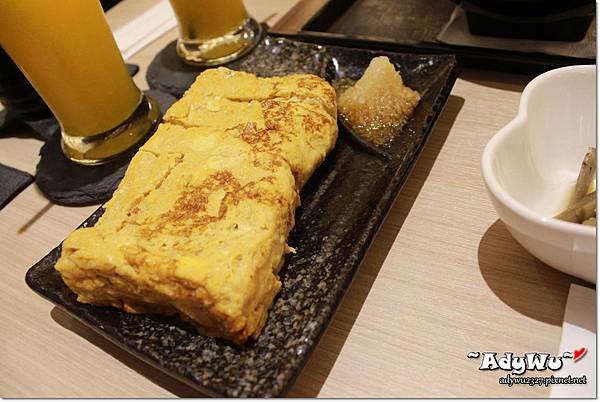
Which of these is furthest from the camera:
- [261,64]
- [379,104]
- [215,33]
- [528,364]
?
[215,33]

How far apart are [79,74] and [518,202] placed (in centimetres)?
119

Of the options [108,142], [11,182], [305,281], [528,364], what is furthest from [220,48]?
[528,364]

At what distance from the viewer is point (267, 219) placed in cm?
98

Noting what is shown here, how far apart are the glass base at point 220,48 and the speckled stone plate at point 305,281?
74 centimetres

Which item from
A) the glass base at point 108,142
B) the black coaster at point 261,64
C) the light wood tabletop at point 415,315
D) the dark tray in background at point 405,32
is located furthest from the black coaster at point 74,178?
the dark tray in background at point 405,32

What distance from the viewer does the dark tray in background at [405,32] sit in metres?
1.44

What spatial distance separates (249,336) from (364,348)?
Result: 0.73 ft

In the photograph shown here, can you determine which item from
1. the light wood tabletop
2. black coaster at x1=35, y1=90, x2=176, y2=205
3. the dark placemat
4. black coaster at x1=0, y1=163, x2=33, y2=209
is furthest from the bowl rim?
black coaster at x1=0, y1=163, x2=33, y2=209

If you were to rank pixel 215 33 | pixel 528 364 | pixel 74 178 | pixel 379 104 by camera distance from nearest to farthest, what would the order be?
pixel 528 364 < pixel 379 104 < pixel 74 178 < pixel 215 33

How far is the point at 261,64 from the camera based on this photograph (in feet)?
5.64

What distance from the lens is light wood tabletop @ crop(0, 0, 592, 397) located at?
2.97 ft

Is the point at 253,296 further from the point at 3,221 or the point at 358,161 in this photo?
the point at 3,221

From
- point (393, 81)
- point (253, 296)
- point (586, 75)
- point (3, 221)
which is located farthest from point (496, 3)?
point (3, 221)

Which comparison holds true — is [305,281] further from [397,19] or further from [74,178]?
[397,19]
